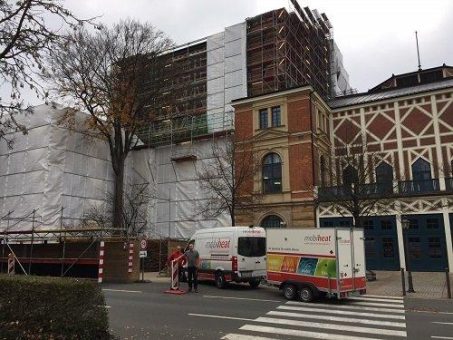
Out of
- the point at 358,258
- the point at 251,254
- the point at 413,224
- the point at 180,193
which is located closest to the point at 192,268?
the point at 251,254

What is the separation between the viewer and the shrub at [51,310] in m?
6.77

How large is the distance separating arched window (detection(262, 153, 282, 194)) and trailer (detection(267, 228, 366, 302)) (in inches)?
630

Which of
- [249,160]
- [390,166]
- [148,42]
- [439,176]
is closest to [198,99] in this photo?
[148,42]

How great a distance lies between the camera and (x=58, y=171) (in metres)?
33.8

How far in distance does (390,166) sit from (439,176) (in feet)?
10.4

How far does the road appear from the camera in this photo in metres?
9.62

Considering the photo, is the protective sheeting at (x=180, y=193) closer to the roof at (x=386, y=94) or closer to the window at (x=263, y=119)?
the window at (x=263, y=119)

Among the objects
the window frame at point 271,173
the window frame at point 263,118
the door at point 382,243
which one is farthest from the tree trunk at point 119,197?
the door at point 382,243

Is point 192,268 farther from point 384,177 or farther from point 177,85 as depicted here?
point 177,85

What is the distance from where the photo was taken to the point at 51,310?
695cm

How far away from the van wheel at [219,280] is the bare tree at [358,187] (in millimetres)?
8091

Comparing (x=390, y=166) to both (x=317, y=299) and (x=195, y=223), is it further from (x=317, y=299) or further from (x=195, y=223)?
(x=317, y=299)

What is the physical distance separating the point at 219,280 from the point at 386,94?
22832mm

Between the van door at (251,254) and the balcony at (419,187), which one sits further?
the balcony at (419,187)
